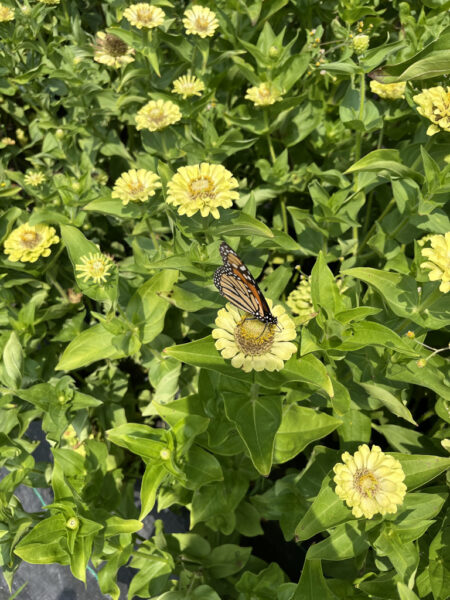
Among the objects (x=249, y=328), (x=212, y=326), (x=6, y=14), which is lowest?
(x=212, y=326)

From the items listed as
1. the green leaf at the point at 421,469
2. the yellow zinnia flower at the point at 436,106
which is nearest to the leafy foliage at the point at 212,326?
the green leaf at the point at 421,469

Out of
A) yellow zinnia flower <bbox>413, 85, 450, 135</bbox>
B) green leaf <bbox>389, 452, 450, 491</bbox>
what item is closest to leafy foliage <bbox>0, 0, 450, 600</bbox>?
green leaf <bbox>389, 452, 450, 491</bbox>

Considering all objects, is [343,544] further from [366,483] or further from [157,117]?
[157,117]

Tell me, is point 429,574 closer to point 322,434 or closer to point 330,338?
point 322,434

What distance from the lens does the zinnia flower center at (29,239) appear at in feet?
6.55

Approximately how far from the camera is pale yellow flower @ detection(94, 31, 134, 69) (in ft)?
7.43

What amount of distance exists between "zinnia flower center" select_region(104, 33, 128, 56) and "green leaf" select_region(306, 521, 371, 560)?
2.36 metres

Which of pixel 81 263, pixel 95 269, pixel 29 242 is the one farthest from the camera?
pixel 29 242

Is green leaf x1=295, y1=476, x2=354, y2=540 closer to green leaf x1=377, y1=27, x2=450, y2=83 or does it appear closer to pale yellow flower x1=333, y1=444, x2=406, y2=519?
pale yellow flower x1=333, y1=444, x2=406, y2=519

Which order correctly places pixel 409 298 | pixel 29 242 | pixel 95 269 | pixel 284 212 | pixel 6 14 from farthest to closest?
pixel 284 212 < pixel 6 14 < pixel 29 242 < pixel 95 269 < pixel 409 298

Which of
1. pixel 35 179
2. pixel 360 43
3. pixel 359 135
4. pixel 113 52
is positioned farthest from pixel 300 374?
pixel 113 52

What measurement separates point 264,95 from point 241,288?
3.92ft

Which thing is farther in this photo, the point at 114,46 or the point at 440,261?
the point at 114,46

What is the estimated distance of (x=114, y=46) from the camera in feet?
7.53
